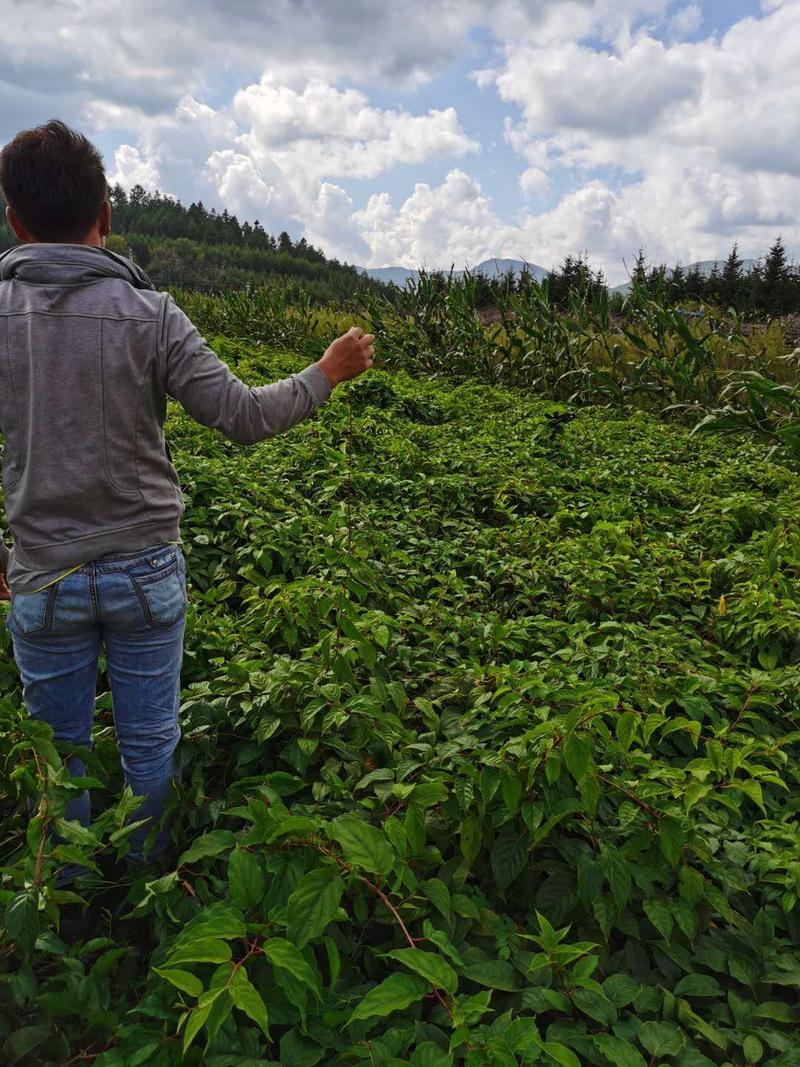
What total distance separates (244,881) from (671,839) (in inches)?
40.7

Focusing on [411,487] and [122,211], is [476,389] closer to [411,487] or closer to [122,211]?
[411,487]

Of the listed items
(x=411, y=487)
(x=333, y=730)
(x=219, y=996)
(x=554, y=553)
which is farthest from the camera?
(x=411, y=487)

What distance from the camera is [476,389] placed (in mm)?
8812

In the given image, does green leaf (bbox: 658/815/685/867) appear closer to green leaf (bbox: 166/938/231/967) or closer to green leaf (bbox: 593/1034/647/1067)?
green leaf (bbox: 593/1034/647/1067)

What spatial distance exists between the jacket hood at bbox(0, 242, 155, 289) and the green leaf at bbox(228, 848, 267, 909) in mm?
1306

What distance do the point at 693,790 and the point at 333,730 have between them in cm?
101

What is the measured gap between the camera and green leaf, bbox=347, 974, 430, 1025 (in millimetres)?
1234

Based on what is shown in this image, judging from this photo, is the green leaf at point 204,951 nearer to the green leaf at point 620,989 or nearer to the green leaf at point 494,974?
the green leaf at point 494,974

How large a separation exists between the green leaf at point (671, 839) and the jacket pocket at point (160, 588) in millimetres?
1341

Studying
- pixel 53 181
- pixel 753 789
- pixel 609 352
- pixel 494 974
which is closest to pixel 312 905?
pixel 494 974

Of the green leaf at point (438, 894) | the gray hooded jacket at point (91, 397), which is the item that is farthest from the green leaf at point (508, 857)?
the gray hooded jacket at point (91, 397)

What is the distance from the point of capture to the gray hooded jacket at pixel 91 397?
154 centimetres

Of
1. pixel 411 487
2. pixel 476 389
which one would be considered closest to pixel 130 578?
pixel 411 487

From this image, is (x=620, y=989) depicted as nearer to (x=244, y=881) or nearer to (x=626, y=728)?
(x=626, y=728)
